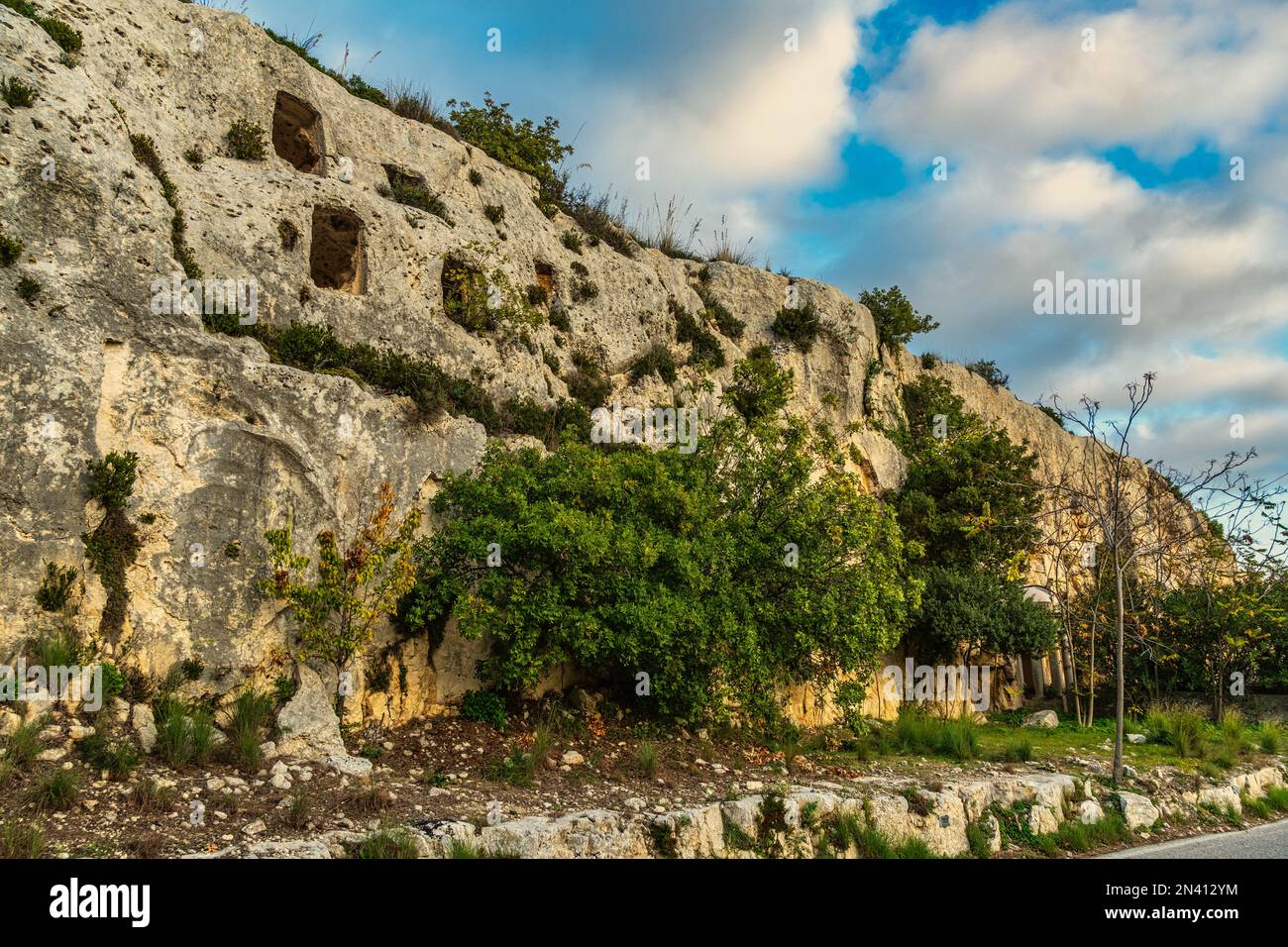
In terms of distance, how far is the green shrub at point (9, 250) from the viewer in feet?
34.0

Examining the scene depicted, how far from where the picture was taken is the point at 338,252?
1703cm

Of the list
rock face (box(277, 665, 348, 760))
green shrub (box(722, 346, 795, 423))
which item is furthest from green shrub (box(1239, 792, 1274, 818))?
rock face (box(277, 665, 348, 760))

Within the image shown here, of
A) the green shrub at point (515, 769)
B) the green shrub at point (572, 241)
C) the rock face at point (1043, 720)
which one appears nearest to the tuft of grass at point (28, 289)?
the green shrub at point (515, 769)

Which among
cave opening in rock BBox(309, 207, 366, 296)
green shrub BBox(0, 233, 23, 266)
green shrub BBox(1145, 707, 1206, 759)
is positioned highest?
cave opening in rock BBox(309, 207, 366, 296)

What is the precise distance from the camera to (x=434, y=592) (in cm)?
1272

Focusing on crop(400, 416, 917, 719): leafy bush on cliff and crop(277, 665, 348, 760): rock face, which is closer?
crop(277, 665, 348, 760): rock face

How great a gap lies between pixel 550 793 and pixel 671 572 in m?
3.79

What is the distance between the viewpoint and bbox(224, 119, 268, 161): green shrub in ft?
→ 54.0

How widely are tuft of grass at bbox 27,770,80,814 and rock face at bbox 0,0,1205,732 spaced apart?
2209mm

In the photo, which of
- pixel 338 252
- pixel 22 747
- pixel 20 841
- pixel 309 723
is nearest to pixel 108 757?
pixel 22 747

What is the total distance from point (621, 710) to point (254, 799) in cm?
687

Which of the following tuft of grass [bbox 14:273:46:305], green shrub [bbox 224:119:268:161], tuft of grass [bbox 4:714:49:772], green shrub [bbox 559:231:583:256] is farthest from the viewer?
green shrub [bbox 559:231:583:256]

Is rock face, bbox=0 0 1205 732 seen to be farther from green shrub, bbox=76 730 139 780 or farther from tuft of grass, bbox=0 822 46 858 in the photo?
tuft of grass, bbox=0 822 46 858
